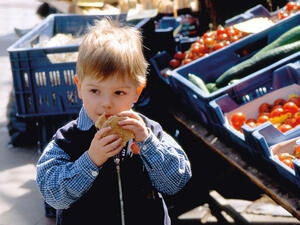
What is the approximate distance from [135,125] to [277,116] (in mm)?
1522

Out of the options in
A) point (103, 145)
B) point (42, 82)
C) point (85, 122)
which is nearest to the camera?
point (103, 145)

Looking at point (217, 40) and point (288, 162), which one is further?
point (217, 40)

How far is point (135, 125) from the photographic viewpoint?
1.66 m

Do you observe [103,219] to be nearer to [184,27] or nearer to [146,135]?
[146,135]

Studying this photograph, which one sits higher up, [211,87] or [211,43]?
[211,43]

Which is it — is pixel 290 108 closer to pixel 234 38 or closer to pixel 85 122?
pixel 234 38

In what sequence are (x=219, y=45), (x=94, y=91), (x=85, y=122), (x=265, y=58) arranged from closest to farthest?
(x=94, y=91) < (x=85, y=122) < (x=265, y=58) < (x=219, y=45)

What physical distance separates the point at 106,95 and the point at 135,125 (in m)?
0.16

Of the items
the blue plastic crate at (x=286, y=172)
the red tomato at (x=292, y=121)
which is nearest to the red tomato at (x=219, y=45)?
the red tomato at (x=292, y=121)

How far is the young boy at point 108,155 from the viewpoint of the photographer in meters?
1.68

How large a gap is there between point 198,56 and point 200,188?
1.16 meters

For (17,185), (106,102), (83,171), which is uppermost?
(106,102)

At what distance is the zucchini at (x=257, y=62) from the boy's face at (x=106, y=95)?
69.0 inches

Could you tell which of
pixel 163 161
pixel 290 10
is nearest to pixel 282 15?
pixel 290 10
